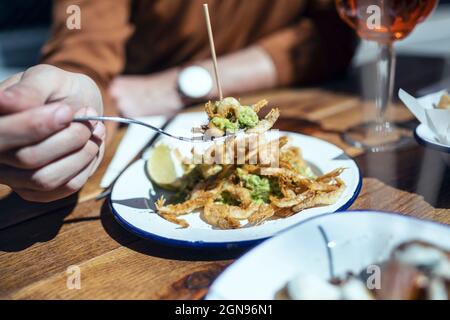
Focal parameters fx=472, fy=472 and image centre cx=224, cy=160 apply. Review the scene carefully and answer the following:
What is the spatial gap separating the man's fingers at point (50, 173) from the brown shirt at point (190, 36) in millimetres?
843

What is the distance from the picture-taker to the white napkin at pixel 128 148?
44.5 inches

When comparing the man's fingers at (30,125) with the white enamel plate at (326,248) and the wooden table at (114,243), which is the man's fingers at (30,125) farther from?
the white enamel plate at (326,248)

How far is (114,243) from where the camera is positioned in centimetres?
85

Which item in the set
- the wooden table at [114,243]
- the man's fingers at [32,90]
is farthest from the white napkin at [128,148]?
the man's fingers at [32,90]

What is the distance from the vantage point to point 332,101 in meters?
1.56

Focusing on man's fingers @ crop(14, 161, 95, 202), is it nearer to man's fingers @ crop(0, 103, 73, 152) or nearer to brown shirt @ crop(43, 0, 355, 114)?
man's fingers @ crop(0, 103, 73, 152)

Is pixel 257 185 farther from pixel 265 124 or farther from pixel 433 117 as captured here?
pixel 433 117

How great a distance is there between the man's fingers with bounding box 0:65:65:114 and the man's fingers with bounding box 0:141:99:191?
0.10 metres

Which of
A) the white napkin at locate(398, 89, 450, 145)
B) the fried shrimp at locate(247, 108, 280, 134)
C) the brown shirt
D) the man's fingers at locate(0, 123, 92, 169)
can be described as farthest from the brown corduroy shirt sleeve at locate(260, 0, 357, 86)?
the man's fingers at locate(0, 123, 92, 169)

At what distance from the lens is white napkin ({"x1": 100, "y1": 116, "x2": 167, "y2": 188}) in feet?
3.71

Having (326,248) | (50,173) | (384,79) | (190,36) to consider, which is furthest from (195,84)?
(326,248)
